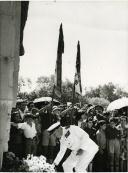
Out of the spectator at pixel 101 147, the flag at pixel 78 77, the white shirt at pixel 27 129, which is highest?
the flag at pixel 78 77

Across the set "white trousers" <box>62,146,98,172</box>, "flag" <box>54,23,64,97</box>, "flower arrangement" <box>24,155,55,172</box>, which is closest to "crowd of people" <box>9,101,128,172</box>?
"white trousers" <box>62,146,98,172</box>

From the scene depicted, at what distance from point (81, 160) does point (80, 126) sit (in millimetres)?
3136

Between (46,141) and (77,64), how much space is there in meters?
3.21

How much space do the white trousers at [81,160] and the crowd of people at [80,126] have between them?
7.71ft

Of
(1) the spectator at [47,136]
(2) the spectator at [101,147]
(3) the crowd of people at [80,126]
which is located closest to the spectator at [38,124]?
(3) the crowd of people at [80,126]

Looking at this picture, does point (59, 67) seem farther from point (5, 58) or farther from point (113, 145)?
point (113, 145)

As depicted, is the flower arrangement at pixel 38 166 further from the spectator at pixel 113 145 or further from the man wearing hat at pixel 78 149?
the spectator at pixel 113 145

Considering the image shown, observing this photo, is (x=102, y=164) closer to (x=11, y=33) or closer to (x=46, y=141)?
(x=46, y=141)

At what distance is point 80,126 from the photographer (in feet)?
35.8

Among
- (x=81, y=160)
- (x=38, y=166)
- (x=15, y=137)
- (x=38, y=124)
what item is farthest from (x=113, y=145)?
(x=38, y=166)

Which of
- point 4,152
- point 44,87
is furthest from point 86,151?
point 44,87

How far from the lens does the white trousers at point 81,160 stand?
7781mm

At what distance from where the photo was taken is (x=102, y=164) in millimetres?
11070

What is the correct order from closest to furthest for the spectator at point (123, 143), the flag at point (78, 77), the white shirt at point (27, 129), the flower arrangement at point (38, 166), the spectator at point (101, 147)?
the flower arrangement at point (38, 166) < the flag at point (78, 77) < the white shirt at point (27, 129) < the spectator at point (101, 147) < the spectator at point (123, 143)
